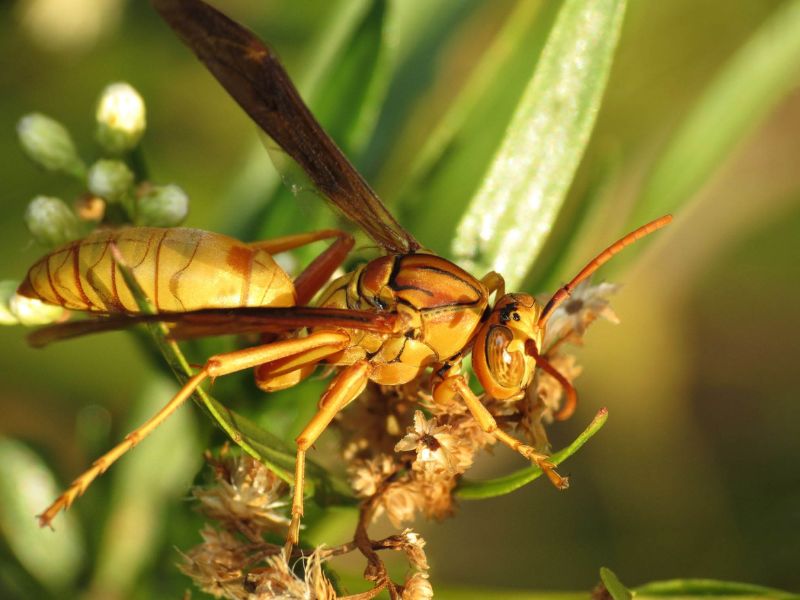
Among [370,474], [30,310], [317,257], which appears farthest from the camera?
[317,257]

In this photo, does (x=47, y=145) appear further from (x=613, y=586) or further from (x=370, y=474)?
(x=613, y=586)

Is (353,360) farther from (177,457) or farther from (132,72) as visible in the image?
(132,72)

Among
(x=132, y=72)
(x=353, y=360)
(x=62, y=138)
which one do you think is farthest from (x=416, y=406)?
(x=132, y=72)

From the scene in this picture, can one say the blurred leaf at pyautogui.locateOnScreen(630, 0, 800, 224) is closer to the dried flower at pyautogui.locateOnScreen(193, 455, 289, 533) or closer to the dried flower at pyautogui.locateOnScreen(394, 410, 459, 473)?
the dried flower at pyautogui.locateOnScreen(394, 410, 459, 473)

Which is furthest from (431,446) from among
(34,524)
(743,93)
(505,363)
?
(743,93)


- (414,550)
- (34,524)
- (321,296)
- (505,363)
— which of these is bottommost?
(34,524)

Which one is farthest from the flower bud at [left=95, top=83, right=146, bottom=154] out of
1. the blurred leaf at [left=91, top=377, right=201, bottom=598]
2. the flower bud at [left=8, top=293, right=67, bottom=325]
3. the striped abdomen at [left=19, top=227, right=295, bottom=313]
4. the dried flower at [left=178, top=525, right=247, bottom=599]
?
the dried flower at [left=178, top=525, right=247, bottom=599]

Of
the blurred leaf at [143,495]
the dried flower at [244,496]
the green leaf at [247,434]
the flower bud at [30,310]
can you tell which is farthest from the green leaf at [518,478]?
the flower bud at [30,310]
